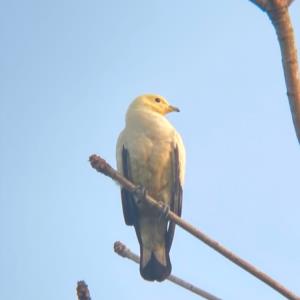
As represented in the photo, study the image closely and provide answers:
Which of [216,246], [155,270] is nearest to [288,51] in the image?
[216,246]

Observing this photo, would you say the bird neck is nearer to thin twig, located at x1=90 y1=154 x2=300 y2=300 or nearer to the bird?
the bird

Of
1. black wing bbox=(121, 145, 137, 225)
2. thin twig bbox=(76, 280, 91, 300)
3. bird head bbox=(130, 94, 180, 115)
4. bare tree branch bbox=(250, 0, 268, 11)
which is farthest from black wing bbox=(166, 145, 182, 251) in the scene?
bare tree branch bbox=(250, 0, 268, 11)

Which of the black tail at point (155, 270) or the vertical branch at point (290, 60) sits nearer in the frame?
the vertical branch at point (290, 60)

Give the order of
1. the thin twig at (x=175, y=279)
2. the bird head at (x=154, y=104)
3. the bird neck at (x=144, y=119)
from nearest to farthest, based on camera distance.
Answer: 1. the thin twig at (x=175, y=279)
2. the bird neck at (x=144, y=119)
3. the bird head at (x=154, y=104)

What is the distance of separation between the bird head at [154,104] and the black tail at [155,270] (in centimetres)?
251

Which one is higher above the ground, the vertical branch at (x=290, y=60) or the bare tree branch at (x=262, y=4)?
the bare tree branch at (x=262, y=4)

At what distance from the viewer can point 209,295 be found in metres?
3.67

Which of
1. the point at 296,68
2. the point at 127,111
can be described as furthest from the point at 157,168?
the point at 296,68

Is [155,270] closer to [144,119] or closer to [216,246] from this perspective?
[144,119]

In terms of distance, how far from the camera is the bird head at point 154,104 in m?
9.52

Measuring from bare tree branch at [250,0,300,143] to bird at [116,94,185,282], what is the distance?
486 cm

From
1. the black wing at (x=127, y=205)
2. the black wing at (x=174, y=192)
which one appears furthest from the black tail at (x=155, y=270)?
the black wing at (x=127, y=205)

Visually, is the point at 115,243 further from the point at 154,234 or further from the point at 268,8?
the point at 154,234

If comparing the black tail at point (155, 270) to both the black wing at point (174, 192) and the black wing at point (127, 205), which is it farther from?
the black wing at point (127, 205)
